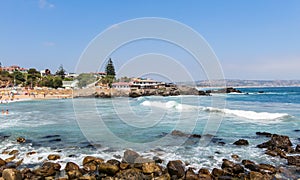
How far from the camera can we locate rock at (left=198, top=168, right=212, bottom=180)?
6.07m

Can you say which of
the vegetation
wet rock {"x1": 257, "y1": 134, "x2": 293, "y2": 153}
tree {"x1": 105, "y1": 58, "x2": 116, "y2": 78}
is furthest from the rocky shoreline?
tree {"x1": 105, "y1": 58, "x2": 116, "y2": 78}

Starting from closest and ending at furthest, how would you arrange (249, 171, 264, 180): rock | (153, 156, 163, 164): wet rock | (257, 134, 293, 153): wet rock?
(249, 171, 264, 180): rock < (153, 156, 163, 164): wet rock < (257, 134, 293, 153): wet rock

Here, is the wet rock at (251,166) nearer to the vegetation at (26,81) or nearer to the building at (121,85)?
the building at (121,85)

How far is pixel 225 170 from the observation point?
659 centimetres

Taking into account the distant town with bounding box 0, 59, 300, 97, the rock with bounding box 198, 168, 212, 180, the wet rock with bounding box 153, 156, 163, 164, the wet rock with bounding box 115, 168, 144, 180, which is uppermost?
the distant town with bounding box 0, 59, 300, 97

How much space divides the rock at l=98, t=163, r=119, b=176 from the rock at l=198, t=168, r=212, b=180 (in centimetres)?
234

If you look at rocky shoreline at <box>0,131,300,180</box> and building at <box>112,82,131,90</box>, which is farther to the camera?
building at <box>112,82,131,90</box>

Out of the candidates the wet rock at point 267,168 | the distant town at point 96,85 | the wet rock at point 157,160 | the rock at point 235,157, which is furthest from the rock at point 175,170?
the distant town at point 96,85

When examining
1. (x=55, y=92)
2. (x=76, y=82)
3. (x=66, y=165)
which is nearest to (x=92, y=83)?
(x=76, y=82)

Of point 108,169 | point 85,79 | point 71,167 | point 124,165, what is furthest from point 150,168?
point 85,79

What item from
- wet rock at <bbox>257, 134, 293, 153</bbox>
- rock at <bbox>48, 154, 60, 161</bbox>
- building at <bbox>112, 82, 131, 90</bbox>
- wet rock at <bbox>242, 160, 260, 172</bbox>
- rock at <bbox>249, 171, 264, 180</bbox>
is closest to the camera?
rock at <bbox>249, 171, 264, 180</bbox>

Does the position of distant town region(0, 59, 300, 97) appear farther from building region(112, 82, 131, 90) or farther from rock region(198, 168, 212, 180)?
rock region(198, 168, 212, 180)

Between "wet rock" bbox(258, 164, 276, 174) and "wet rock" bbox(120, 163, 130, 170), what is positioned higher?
"wet rock" bbox(120, 163, 130, 170)

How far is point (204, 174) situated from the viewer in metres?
6.29
